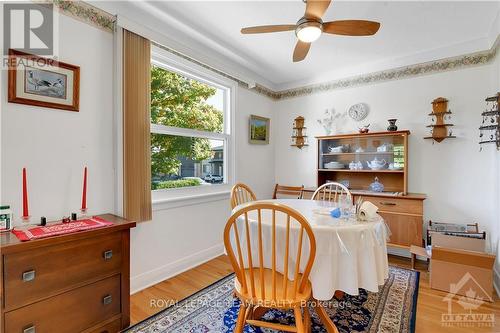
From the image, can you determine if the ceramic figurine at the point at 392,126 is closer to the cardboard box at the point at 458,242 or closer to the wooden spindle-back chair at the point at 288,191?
the cardboard box at the point at 458,242

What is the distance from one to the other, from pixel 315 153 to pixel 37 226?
3521mm

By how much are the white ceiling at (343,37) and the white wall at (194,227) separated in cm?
81

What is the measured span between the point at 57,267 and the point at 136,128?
4.07 ft

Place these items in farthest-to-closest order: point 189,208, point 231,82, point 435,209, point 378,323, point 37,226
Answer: point 231,82, point 435,209, point 189,208, point 378,323, point 37,226

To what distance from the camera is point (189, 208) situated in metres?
2.90

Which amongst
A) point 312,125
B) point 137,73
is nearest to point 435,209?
point 312,125

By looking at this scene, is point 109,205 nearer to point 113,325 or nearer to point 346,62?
point 113,325

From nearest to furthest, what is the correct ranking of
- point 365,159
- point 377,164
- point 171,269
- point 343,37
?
point 171,269
point 343,37
point 377,164
point 365,159

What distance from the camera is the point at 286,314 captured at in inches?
76.0

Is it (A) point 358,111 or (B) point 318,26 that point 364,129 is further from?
(B) point 318,26

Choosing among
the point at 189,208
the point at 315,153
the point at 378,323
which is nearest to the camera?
the point at 378,323

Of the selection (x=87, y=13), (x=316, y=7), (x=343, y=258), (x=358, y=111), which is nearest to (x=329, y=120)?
(x=358, y=111)

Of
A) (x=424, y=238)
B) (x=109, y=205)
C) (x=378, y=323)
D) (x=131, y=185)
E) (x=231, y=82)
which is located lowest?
(x=378, y=323)

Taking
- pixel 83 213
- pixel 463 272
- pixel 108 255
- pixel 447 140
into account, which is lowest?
pixel 463 272
